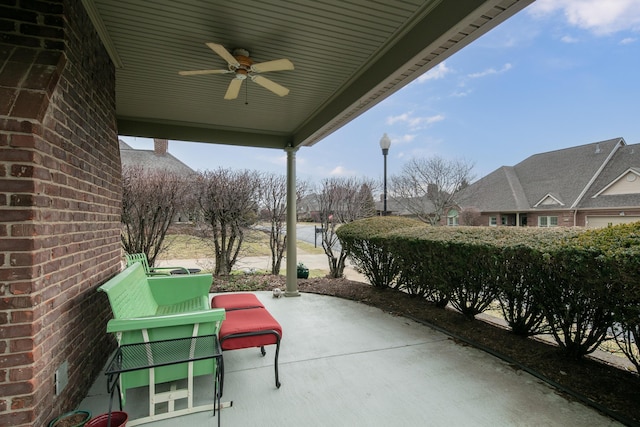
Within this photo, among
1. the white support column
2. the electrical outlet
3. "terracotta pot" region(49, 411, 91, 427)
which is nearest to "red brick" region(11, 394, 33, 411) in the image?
"terracotta pot" region(49, 411, 91, 427)

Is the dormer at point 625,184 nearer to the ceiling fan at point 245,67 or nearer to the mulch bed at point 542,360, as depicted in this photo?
the mulch bed at point 542,360

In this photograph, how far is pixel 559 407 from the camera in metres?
2.30

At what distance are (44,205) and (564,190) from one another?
1952 cm

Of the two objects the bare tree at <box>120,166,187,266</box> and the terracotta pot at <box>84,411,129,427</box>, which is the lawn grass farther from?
the terracotta pot at <box>84,411,129,427</box>

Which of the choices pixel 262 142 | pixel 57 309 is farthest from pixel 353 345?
pixel 262 142

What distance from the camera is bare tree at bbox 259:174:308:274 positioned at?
7.55m

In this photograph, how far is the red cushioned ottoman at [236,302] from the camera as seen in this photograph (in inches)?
128

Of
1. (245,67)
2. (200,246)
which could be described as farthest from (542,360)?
(200,246)

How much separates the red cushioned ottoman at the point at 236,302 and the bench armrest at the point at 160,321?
3.27 feet

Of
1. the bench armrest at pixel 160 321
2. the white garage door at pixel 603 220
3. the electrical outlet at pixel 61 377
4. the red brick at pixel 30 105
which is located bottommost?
the electrical outlet at pixel 61 377

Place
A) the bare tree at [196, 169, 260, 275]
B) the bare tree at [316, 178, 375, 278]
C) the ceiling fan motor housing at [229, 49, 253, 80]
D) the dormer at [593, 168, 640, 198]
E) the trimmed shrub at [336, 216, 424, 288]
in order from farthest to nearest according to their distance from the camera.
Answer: the dormer at [593, 168, 640, 198] < the bare tree at [316, 178, 375, 278] < the bare tree at [196, 169, 260, 275] < the trimmed shrub at [336, 216, 424, 288] < the ceiling fan motor housing at [229, 49, 253, 80]

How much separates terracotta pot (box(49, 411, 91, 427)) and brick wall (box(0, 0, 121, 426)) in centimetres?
9

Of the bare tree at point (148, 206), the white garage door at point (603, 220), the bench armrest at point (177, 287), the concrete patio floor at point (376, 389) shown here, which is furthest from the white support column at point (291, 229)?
the white garage door at point (603, 220)

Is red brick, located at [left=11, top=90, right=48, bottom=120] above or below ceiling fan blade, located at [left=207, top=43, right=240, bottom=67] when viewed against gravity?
below
